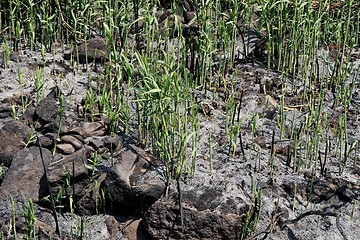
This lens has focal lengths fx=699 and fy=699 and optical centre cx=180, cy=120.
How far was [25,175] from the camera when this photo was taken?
364 centimetres

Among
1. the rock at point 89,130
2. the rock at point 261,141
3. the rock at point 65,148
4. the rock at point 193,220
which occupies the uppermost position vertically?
the rock at point 89,130

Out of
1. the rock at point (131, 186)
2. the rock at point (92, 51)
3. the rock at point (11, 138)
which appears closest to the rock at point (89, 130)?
the rock at point (11, 138)

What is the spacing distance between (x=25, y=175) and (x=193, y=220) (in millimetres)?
924

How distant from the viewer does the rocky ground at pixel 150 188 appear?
343 cm

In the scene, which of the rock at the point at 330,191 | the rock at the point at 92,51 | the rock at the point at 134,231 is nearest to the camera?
the rock at the point at 134,231

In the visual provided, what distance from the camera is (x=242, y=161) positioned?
12.7ft

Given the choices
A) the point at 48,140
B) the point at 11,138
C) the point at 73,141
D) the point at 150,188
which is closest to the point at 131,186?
the point at 150,188

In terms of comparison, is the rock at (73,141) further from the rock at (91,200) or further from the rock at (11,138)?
the rock at (91,200)

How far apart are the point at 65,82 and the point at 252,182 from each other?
1.57 m

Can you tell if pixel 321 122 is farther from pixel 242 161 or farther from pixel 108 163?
pixel 108 163

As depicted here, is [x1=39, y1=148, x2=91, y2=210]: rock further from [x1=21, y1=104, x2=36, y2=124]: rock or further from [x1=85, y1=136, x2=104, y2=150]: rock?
[x1=21, y1=104, x2=36, y2=124]: rock

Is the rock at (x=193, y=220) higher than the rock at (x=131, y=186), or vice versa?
the rock at (x=131, y=186)

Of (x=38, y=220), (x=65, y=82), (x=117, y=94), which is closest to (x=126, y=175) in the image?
(x=38, y=220)

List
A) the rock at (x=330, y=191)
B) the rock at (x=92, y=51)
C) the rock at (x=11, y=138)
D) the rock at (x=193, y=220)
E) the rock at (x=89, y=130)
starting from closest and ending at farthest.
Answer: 1. the rock at (x=193, y=220)
2. the rock at (x=330, y=191)
3. the rock at (x=11, y=138)
4. the rock at (x=89, y=130)
5. the rock at (x=92, y=51)
